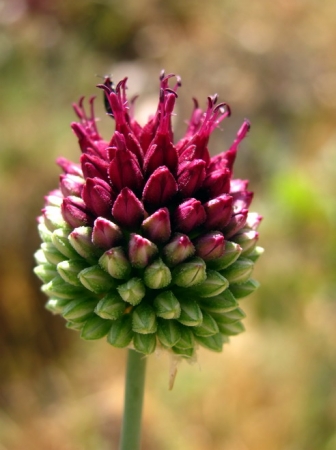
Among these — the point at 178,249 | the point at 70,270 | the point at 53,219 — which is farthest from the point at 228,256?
the point at 53,219

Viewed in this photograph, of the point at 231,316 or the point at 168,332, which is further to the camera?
the point at 231,316

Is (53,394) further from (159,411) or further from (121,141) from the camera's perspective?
(121,141)

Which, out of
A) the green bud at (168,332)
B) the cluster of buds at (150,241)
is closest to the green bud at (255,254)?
the cluster of buds at (150,241)

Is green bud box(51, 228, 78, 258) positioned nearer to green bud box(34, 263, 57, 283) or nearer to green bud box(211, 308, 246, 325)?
green bud box(34, 263, 57, 283)

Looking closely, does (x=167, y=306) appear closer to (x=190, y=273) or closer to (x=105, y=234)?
(x=190, y=273)

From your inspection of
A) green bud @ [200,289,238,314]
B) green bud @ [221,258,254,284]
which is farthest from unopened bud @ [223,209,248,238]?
green bud @ [200,289,238,314]

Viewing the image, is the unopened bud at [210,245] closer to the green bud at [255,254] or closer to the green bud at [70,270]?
the green bud at [255,254]

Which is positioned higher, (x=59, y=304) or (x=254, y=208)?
(x=254, y=208)
